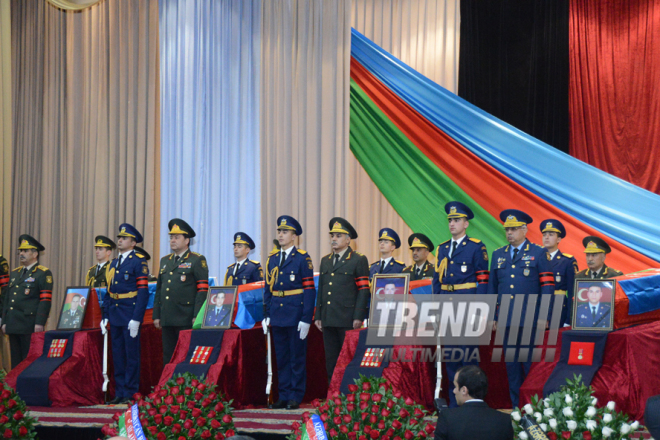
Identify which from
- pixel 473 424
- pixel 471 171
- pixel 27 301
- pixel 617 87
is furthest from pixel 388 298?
pixel 27 301

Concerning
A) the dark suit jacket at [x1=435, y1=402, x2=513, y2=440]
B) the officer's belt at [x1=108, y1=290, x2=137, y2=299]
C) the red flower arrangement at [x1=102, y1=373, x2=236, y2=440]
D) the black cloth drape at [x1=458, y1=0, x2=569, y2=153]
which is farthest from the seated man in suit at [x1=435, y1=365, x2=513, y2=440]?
the black cloth drape at [x1=458, y1=0, x2=569, y2=153]

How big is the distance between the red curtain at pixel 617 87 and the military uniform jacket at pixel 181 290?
13.6 ft

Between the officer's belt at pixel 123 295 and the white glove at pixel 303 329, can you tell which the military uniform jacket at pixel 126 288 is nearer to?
the officer's belt at pixel 123 295

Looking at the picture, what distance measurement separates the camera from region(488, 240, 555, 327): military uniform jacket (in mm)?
5105

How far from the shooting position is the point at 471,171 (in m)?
7.42

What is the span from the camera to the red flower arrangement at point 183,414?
3.59 metres

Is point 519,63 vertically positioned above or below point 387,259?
above

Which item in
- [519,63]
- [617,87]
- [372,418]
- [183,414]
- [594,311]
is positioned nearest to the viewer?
[372,418]

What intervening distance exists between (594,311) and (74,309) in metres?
4.63

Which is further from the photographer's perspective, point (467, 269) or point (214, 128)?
point (214, 128)

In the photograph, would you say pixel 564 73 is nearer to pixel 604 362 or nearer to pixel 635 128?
pixel 635 128

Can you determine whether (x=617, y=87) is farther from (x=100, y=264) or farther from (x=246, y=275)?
(x=100, y=264)

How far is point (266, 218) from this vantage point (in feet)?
28.6

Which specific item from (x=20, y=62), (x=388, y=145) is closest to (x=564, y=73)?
(x=388, y=145)
